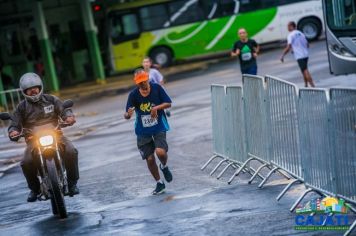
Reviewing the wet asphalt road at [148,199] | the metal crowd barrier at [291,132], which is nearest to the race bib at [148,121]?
the wet asphalt road at [148,199]

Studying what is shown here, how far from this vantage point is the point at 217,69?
34500 millimetres

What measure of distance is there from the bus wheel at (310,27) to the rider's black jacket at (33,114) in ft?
93.4

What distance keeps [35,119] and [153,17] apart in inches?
1122

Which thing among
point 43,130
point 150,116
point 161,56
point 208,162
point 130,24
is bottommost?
point 161,56

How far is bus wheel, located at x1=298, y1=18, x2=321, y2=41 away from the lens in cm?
3819

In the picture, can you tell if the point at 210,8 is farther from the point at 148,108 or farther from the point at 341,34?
the point at 148,108

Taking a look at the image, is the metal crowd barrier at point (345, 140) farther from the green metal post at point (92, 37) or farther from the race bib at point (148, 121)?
the green metal post at point (92, 37)

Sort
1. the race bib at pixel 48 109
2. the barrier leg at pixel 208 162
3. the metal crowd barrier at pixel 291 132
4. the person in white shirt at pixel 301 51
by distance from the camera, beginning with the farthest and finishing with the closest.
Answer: the person in white shirt at pixel 301 51 → the barrier leg at pixel 208 162 → the race bib at pixel 48 109 → the metal crowd barrier at pixel 291 132

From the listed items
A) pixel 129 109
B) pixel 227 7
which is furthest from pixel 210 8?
pixel 129 109

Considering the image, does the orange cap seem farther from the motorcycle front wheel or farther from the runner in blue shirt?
the motorcycle front wheel

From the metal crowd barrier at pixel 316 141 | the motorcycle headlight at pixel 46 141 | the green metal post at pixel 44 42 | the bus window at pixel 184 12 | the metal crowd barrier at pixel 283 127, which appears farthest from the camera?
the bus window at pixel 184 12

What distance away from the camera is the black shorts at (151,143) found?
11820 mm

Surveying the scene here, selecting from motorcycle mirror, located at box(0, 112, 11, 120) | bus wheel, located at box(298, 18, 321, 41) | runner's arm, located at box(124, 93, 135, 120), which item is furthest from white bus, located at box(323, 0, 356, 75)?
bus wheel, located at box(298, 18, 321, 41)

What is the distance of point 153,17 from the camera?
38844mm
